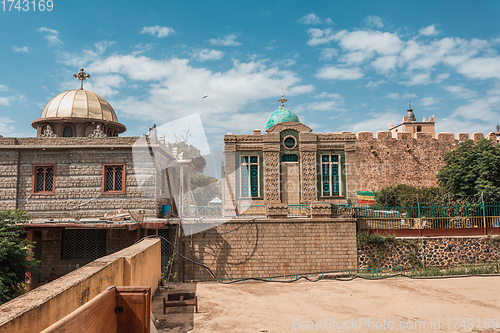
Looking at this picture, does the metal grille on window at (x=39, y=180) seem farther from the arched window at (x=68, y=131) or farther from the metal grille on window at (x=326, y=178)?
the metal grille on window at (x=326, y=178)

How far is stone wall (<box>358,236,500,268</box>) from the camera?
1636 cm

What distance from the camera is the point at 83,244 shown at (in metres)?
16.4

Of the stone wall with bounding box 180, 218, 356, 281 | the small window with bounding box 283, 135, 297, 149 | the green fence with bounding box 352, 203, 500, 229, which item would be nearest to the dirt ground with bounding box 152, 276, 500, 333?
the stone wall with bounding box 180, 218, 356, 281

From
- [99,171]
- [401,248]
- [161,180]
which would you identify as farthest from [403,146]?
[99,171]

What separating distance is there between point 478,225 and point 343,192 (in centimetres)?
666

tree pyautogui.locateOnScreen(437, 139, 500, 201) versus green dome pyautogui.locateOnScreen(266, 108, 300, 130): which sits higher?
green dome pyautogui.locateOnScreen(266, 108, 300, 130)

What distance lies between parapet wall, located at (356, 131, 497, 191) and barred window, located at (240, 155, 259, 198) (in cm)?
1447

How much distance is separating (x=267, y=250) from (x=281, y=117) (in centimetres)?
1194

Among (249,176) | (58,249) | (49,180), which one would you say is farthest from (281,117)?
(58,249)

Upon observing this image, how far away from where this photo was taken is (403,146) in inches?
1259

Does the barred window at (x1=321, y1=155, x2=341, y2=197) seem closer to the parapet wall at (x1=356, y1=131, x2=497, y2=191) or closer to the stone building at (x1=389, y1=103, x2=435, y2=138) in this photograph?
the parapet wall at (x1=356, y1=131, x2=497, y2=191)

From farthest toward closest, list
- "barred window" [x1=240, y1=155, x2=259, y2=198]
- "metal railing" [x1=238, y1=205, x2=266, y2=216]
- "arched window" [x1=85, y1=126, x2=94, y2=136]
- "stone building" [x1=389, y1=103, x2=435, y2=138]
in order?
"stone building" [x1=389, y1=103, x2=435, y2=138], "barred window" [x1=240, y1=155, x2=259, y2=198], "arched window" [x1=85, y1=126, x2=94, y2=136], "metal railing" [x1=238, y1=205, x2=266, y2=216]

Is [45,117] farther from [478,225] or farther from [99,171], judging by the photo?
[478,225]

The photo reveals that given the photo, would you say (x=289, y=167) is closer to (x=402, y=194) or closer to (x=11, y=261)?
(x=402, y=194)
